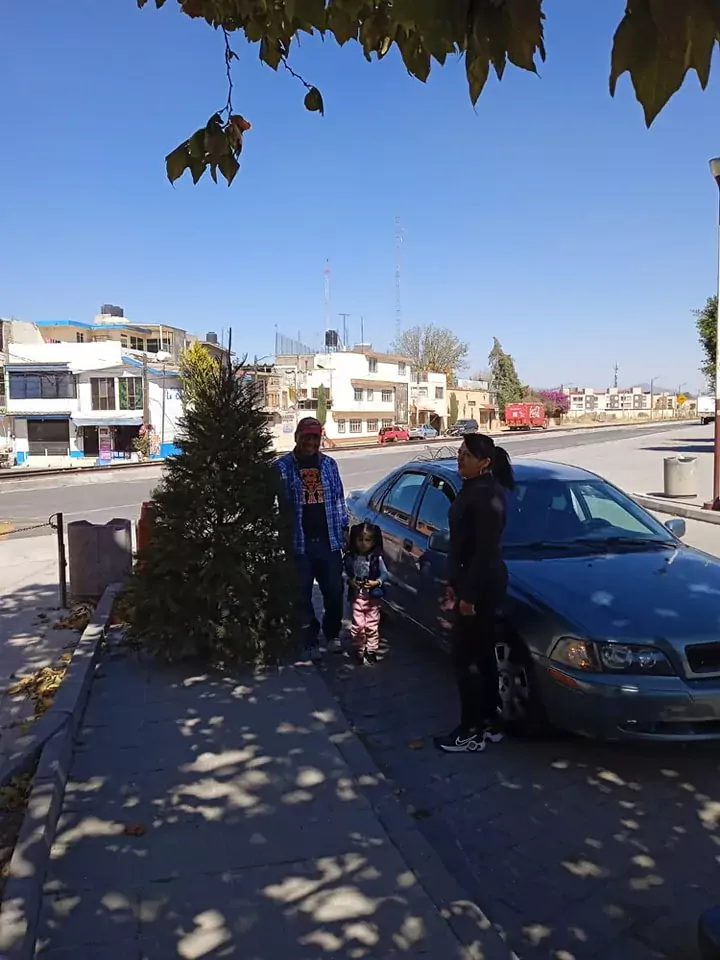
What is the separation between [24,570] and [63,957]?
8.65 meters

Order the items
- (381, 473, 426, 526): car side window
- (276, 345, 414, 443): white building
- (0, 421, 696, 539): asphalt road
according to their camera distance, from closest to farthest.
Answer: (381, 473, 426, 526): car side window
(0, 421, 696, 539): asphalt road
(276, 345, 414, 443): white building

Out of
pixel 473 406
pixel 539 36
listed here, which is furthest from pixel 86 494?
pixel 473 406

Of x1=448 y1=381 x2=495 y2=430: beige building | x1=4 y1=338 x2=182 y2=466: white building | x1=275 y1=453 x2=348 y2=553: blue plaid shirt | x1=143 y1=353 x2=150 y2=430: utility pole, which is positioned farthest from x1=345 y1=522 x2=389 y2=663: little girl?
x1=448 y1=381 x2=495 y2=430: beige building

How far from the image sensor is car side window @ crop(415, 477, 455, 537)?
18.9 feet

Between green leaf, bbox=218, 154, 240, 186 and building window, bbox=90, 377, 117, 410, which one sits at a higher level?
building window, bbox=90, 377, 117, 410

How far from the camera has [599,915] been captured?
9.80 ft

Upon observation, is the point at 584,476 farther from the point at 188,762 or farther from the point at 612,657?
the point at 188,762

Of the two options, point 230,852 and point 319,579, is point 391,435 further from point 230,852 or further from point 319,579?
point 230,852

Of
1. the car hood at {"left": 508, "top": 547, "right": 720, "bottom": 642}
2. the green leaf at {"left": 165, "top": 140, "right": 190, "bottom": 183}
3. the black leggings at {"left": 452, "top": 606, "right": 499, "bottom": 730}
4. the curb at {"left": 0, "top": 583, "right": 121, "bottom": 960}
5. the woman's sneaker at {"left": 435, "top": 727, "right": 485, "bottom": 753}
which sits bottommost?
the woman's sneaker at {"left": 435, "top": 727, "right": 485, "bottom": 753}

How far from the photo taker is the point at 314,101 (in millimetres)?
3766

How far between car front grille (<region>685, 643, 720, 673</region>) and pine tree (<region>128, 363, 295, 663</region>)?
2.64m

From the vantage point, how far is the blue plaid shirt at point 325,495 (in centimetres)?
576

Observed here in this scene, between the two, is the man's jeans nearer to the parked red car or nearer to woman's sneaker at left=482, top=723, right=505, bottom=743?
woman's sneaker at left=482, top=723, right=505, bottom=743

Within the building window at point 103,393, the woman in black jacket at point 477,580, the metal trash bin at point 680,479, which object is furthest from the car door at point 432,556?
the building window at point 103,393
